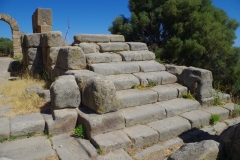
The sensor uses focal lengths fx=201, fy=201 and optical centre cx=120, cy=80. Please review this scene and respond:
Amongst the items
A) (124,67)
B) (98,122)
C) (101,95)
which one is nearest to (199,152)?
(98,122)

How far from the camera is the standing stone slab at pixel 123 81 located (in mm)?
4440

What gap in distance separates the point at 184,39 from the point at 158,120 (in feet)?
26.5

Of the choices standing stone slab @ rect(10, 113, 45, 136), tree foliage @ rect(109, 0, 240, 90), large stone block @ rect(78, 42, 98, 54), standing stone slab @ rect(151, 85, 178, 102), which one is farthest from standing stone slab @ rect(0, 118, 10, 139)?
tree foliage @ rect(109, 0, 240, 90)

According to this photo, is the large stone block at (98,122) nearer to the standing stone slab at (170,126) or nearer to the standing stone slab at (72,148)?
the standing stone slab at (72,148)

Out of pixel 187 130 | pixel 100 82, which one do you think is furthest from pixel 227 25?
pixel 100 82

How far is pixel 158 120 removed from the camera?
4.00 meters

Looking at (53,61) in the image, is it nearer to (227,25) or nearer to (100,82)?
(100,82)

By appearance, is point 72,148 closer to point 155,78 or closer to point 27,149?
point 27,149

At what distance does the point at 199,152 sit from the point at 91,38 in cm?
454

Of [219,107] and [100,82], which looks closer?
[100,82]

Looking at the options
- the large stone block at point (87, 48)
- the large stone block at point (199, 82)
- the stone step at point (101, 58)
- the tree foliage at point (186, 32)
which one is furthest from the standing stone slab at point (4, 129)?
the tree foliage at point (186, 32)

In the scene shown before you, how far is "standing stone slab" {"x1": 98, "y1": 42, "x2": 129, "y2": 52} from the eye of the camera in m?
5.90

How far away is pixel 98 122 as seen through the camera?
332 centimetres

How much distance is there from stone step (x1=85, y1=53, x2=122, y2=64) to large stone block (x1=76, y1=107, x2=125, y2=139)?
1787mm
